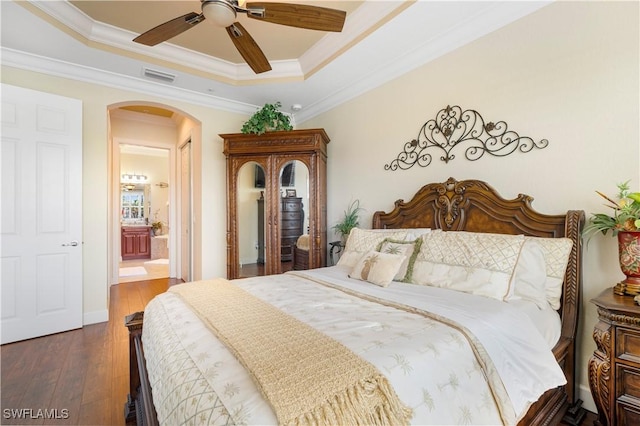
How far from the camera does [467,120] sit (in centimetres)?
245

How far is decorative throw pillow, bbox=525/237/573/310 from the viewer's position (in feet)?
5.75

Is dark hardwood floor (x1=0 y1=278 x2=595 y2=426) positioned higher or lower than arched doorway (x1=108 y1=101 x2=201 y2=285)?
lower

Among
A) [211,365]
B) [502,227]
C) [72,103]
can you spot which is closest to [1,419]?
[211,365]

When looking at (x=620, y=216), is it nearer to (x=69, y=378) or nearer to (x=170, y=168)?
(x=69, y=378)

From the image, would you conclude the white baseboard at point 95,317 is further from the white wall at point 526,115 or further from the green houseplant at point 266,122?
the green houseplant at point 266,122

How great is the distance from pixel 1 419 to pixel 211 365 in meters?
1.80

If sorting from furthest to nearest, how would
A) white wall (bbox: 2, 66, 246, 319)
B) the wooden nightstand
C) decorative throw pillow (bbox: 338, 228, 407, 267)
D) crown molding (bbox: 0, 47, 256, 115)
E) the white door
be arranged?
white wall (bbox: 2, 66, 246, 319) < crown molding (bbox: 0, 47, 256, 115) < the white door < decorative throw pillow (bbox: 338, 228, 407, 267) < the wooden nightstand

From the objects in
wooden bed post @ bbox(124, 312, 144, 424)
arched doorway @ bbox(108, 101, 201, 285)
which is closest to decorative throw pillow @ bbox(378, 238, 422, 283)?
wooden bed post @ bbox(124, 312, 144, 424)

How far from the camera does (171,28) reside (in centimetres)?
201

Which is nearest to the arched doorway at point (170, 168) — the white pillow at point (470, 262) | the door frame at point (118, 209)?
the door frame at point (118, 209)

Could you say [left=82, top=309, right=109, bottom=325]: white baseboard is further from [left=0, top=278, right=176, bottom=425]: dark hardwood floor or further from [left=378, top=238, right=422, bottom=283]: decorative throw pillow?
[left=378, top=238, right=422, bottom=283]: decorative throw pillow

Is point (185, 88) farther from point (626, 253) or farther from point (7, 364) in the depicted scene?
point (626, 253)

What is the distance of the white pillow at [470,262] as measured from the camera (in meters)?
1.72
